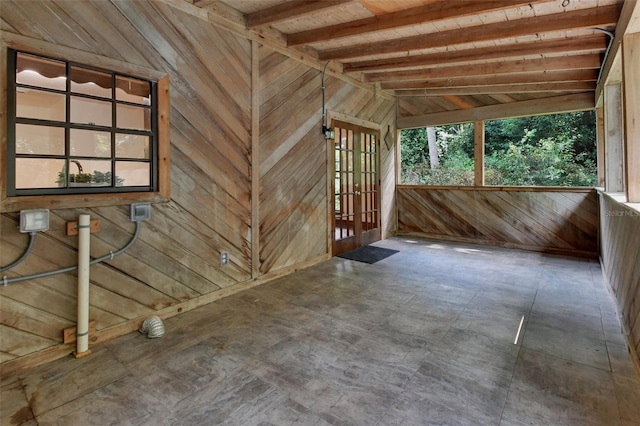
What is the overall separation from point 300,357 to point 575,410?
155cm

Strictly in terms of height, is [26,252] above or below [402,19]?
below

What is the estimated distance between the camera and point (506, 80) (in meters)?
4.76

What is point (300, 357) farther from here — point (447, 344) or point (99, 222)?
point (99, 222)

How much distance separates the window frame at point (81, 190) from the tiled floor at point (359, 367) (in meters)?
1.06

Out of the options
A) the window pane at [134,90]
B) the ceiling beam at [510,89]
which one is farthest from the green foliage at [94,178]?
the ceiling beam at [510,89]

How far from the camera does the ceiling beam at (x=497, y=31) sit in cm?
291

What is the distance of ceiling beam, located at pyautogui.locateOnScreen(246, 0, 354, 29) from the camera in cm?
292

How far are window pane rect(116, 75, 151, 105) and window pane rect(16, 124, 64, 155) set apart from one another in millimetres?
597

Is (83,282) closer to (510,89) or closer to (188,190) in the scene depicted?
(188,190)

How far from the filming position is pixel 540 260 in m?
4.79

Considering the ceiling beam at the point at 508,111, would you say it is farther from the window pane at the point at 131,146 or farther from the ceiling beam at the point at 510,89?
the window pane at the point at 131,146

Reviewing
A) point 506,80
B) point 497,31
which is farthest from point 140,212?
point 506,80

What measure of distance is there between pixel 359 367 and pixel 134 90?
9.21 ft

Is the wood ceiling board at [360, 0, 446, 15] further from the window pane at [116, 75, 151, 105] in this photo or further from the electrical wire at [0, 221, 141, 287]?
the electrical wire at [0, 221, 141, 287]
